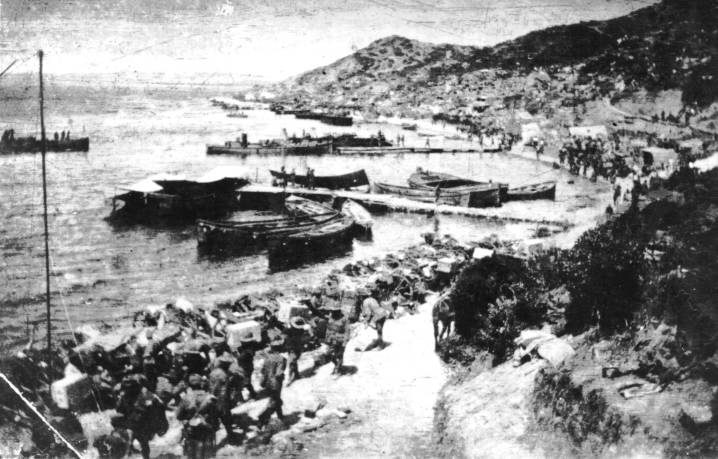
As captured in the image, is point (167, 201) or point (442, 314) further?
point (167, 201)

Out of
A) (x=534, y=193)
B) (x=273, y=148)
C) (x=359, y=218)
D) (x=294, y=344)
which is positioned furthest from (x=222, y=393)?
(x=273, y=148)

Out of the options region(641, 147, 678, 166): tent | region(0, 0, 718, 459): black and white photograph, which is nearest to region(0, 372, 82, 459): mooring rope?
region(0, 0, 718, 459): black and white photograph

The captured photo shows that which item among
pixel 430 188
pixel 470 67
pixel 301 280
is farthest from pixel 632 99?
pixel 470 67

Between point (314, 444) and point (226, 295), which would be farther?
point (226, 295)

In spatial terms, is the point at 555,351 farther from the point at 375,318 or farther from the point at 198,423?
the point at 198,423

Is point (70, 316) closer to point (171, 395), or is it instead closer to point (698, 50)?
point (171, 395)

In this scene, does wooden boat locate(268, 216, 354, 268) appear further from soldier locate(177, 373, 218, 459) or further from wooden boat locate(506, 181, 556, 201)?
soldier locate(177, 373, 218, 459)
